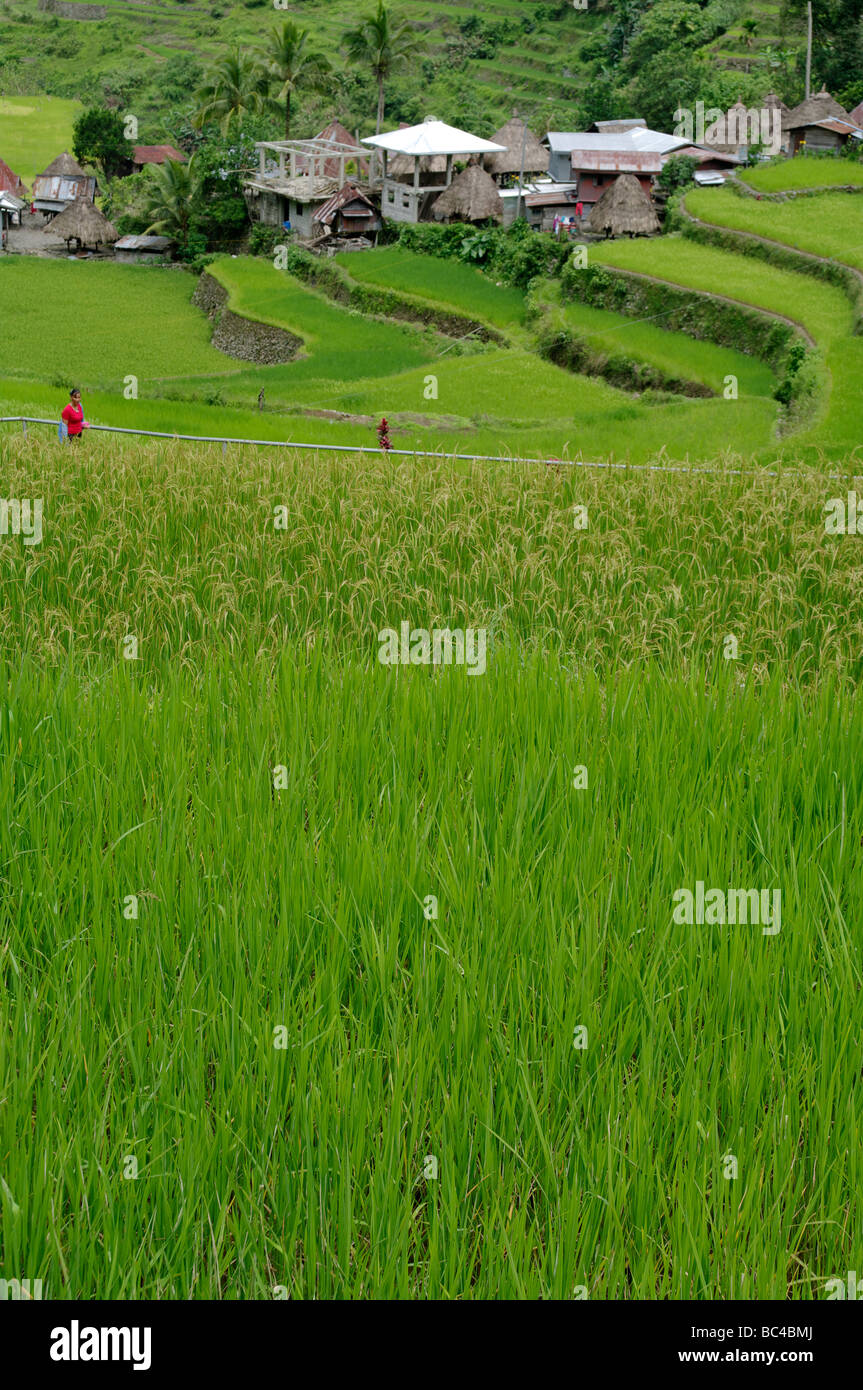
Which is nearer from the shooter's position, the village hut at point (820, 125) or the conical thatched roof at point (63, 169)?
the village hut at point (820, 125)

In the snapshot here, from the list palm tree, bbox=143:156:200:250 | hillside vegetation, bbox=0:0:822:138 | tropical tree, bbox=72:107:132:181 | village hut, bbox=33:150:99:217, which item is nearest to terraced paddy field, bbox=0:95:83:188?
hillside vegetation, bbox=0:0:822:138

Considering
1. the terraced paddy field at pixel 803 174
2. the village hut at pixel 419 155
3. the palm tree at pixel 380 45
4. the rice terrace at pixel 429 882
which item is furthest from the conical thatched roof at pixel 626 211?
the rice terrace at pixel 429 882

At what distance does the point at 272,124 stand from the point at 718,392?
48.0 metres

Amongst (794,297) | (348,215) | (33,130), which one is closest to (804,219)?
(794,297)

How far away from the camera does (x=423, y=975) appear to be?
11.6 feet

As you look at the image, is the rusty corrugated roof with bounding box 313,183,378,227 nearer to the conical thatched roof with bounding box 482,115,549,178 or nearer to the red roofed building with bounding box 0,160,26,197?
the conical thatched roof with bounding box 482,115,549,178

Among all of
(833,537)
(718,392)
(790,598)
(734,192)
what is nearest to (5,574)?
(790,598)

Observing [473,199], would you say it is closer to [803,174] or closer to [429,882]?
[803,174]

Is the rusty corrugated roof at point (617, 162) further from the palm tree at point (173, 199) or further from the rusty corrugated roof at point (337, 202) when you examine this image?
the palm tree at point (173, 199)

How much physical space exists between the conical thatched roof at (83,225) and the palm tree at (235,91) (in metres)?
9.07

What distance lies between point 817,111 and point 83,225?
3475cm

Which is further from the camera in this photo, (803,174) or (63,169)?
(63,169)

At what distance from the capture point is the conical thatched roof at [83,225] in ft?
206


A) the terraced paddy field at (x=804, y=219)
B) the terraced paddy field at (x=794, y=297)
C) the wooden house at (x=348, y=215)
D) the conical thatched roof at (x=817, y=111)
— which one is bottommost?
the terraced paddy field at (x=794, y=297)
